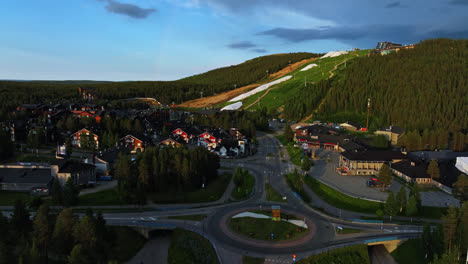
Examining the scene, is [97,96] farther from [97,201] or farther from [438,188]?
[438,188]

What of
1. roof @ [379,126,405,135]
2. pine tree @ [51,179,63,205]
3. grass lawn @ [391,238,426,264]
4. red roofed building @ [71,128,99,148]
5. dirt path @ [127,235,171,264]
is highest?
roof @ [379,126,405,135]

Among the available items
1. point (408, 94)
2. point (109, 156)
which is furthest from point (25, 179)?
point (408, 94)

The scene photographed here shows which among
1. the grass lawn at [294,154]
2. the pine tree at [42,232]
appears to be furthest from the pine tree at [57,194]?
the grass lawn at [294,154]

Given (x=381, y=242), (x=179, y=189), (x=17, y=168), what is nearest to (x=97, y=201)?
(x=179, y=189)

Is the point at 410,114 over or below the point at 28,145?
over

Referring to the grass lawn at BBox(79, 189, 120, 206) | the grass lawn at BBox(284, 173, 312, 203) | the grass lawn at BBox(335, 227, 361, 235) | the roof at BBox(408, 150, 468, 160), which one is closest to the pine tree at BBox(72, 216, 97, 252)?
the grass lawn at BBox(79, 189, 120, 206)

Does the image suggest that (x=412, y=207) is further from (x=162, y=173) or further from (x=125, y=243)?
(x=125, y=243)

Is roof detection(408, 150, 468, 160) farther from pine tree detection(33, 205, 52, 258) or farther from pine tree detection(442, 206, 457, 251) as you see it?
pine tree detection(33, 205, 52, 258)
